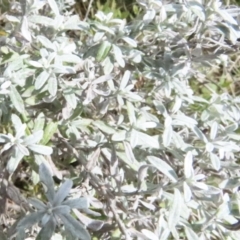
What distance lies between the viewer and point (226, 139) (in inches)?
52.4

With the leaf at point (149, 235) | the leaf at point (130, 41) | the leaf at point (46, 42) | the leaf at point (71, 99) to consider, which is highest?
the leaf at point (130, 41)

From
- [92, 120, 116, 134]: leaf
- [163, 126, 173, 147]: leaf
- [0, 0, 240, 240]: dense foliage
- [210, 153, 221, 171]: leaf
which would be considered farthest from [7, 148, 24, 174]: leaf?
[210, 153, 221, 171]: leaf

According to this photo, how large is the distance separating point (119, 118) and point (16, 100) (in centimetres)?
26

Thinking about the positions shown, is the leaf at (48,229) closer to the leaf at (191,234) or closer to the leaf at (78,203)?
the leaf at (78,203)

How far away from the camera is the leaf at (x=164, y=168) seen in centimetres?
114

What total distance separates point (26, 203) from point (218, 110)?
0.53 meters

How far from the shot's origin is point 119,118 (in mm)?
1287

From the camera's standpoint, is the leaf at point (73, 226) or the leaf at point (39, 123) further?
the leaf at point (39, 123)

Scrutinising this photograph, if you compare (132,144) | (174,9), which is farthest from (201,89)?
(132,144)

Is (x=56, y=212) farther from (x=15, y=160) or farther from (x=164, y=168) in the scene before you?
(x=164, y=168)

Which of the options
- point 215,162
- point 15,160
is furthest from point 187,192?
point 15,160

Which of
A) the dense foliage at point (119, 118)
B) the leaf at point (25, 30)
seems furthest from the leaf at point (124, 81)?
the leaf at point (25, 30)

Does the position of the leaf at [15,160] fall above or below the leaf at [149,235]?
above

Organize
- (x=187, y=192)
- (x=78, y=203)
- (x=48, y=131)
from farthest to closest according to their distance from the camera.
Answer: (x=48, y=131) < (x=187, y=192) < (x=78, y=203)
